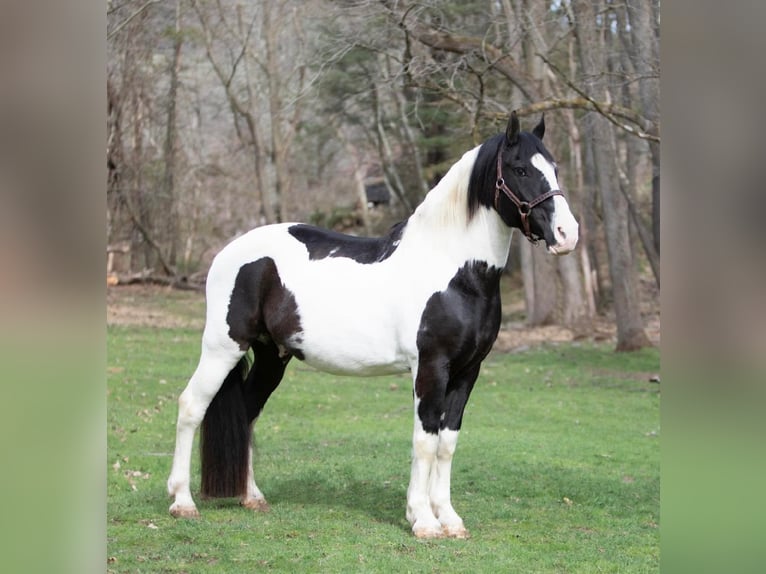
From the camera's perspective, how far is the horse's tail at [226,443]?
5.33 metres

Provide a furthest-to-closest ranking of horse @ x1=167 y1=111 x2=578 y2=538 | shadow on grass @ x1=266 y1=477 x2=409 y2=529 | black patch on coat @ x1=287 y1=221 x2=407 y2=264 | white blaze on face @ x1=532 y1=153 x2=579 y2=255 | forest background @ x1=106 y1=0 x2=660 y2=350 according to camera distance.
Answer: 1. forest background @ x1=106 y1=0 x2=660 y2=350
2. shadow on grass @ x1=266 y1=477 x2=409 y2=529
3. black patch on coat @ x1=287 y1=221 x2=407 y2=264
4. horse @ x1=167 y1=111 x2=578 y2=538
5. white blaze on face @ x1=532 y1=153 x2=579 y2=255

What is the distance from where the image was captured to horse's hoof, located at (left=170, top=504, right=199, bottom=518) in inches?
206

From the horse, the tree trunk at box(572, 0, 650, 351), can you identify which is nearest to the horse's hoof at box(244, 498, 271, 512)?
the horse

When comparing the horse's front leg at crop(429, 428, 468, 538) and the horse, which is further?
the horse's front leg at crop(429, 428, 468, 538)

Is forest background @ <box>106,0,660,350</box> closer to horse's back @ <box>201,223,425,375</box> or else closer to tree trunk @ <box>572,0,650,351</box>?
tree trunk @ <box>572,0,650,351</box>

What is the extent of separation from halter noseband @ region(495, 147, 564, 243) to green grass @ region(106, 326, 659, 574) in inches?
68.5

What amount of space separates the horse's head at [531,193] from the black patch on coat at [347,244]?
74 centimetres

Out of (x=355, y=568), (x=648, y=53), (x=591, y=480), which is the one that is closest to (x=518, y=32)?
(x=648, y=53)

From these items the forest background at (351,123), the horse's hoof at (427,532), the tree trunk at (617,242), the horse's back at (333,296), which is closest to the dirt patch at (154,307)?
the forest background at (351,123)

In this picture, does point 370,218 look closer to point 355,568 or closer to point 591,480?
point 591,480

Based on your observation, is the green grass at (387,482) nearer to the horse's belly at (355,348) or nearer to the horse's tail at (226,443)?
the horse's tail at (226,443)

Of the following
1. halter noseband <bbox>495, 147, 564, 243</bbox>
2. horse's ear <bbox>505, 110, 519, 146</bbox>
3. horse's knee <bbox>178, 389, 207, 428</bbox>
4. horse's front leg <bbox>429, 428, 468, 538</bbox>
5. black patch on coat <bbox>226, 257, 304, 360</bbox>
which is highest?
horse's ear <bbox>505, 110, 519, 146</bbox>
